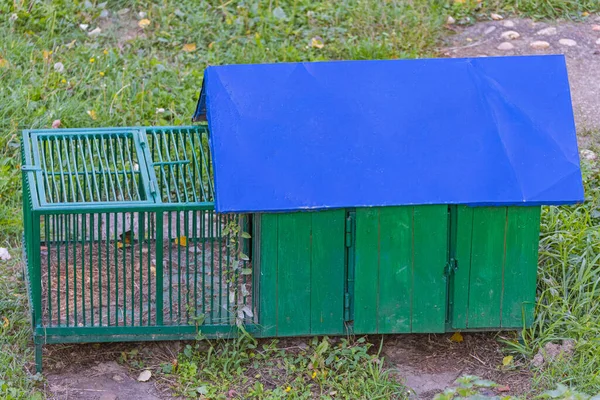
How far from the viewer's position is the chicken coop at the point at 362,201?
464 centimetres

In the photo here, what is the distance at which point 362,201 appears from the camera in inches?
182

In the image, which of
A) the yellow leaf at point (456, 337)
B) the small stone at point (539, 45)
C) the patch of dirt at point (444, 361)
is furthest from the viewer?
the small stone at point (539, 45)

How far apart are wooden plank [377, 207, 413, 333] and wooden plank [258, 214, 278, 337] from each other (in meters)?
0.51

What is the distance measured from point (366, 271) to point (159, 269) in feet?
3.26

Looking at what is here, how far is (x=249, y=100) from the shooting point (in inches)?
187

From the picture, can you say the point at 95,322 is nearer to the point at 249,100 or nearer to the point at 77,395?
the point at 77,395

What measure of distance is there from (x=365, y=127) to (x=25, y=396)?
6.77ft

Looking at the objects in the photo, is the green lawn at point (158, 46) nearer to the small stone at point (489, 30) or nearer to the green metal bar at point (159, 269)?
the small stone at point (489, 30)

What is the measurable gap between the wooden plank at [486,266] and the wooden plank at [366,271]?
0.47 meters

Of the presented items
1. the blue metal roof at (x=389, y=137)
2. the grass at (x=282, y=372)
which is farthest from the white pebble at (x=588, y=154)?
the grass at (x=282, y=372)

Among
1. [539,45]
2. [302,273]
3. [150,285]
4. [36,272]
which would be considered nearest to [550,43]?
[539,45]

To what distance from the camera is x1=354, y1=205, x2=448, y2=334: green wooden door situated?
4.72 meters

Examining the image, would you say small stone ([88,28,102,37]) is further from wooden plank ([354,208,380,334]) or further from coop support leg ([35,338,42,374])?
wooden plank ([354,208,380,334])

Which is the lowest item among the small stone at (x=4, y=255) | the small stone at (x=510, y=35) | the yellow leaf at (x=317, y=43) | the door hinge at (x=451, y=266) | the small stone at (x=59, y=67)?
the small stone at (x=4, y=255)
